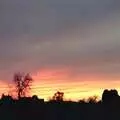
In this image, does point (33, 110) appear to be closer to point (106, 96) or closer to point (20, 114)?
point (20, 114)

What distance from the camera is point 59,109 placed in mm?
84500

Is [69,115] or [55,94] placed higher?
[55,94]

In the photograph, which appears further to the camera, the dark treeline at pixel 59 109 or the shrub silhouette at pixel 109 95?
the shrub silhouette at pixel 109 95

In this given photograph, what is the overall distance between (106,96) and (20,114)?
1677 centimetres

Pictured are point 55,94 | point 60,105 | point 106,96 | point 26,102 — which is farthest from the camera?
point 55,94

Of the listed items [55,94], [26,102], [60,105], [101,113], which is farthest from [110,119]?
[55,94]

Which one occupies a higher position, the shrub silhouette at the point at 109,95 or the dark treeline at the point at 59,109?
the shrub silhouette at the point at 109,95

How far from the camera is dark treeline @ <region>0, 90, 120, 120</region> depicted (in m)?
80.3

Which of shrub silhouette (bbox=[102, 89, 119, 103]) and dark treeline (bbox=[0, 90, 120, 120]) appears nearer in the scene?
dark treeline (bbox=[0, 90, 120, 120])

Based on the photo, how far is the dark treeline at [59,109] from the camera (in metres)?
80.3

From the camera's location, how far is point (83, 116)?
86.6 meters

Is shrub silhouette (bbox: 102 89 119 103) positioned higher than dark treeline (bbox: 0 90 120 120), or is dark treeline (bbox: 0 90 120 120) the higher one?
A: shrub silhouette (bbox: 102 89 119 103)

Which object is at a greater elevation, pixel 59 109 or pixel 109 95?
pixel 109 95

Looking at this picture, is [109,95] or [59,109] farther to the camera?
[109,95]
